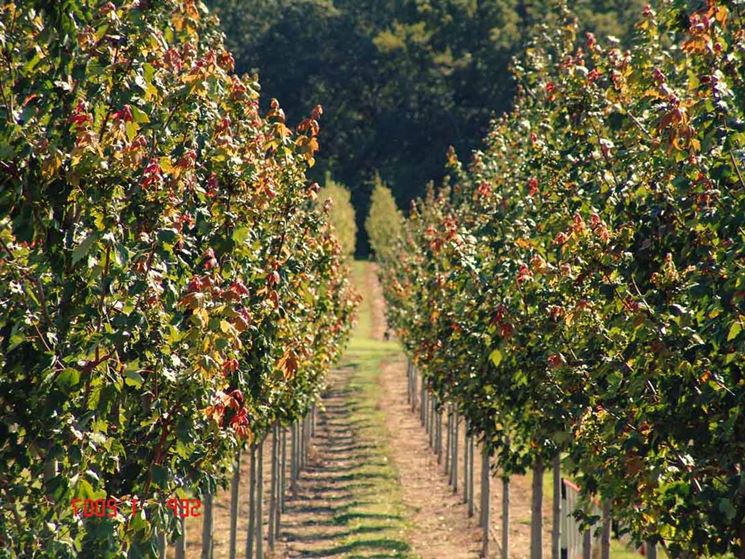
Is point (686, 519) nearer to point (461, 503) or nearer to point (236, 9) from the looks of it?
point (461, 503)

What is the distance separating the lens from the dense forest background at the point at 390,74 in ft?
304

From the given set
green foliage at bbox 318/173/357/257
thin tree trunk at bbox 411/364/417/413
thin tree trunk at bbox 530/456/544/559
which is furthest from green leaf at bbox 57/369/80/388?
green foliage at bbox 318/173/357/257

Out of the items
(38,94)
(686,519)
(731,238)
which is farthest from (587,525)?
(38,94)

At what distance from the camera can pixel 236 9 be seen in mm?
97062

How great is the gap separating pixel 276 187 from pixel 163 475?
4.85 m

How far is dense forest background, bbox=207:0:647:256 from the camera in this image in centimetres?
9262

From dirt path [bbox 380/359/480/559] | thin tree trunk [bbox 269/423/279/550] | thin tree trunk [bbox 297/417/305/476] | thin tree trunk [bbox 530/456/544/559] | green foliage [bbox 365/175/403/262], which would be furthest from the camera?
green foliage [bbox 365/175/403/262]

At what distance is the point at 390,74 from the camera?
99.0m

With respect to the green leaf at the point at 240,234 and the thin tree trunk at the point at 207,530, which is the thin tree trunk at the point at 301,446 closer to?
the thin tree trunk at the point at 207,530

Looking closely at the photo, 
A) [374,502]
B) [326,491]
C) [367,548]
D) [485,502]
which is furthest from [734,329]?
[326,491]

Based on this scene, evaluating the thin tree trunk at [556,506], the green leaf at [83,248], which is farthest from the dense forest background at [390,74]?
the green leaf at [83,248]

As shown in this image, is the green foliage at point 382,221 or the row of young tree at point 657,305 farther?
the green foliage at point 382,221

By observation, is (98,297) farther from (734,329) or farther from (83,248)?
(734,329)

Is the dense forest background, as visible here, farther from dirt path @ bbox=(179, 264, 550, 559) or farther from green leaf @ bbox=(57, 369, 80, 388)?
green leaf @ bbox=(57, 369, 80, 388)
